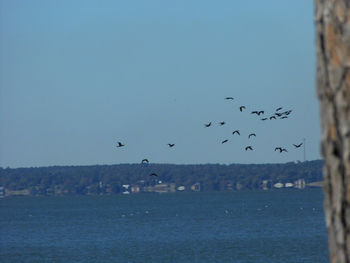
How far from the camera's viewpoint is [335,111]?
3.22 meters

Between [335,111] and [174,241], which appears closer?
[335,111]

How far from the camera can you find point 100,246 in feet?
233

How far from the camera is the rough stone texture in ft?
10.4

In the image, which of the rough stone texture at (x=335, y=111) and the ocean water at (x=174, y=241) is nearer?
the rough stone texture at (x=335, y=111)

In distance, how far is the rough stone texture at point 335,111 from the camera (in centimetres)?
316

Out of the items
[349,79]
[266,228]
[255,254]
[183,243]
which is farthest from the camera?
[266,228]

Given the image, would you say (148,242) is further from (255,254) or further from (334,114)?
(334,114)

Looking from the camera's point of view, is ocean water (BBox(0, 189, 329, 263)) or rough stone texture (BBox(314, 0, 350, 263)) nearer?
rough stone texture (BBox(314, 0, 350, 263))

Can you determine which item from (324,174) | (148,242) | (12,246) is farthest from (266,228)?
(324,174)

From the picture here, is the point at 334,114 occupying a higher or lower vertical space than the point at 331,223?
higher

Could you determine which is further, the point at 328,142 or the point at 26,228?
the point at 26,228

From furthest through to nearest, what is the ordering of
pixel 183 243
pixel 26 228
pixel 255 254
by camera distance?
1. pixel 26 228
2. pixel 183 243
3. pixel 255 254

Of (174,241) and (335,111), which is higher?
(174,241)

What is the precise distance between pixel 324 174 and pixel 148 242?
2783 inches
